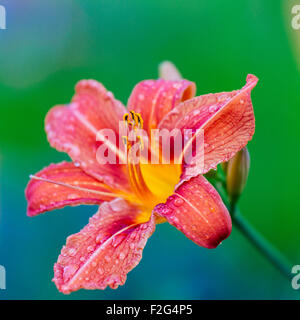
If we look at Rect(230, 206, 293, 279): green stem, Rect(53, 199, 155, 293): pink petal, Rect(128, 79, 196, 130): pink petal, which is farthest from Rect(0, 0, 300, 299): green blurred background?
Rect(53, 199, 155, 293): pink petal

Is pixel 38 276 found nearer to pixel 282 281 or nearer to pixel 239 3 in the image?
pixel 282 281

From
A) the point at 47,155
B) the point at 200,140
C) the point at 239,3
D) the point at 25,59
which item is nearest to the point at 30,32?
the point at 25,59

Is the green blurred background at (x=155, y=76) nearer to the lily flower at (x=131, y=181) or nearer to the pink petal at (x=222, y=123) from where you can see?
the lily flower at (x=131, y=181)

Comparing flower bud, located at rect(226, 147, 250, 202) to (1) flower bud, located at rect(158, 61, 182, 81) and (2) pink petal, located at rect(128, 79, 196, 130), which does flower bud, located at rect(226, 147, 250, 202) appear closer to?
(2) pink petal, located at rect(128, 79, 196, 130)

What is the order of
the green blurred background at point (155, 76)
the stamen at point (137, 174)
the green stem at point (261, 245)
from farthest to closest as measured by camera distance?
the green blurred background at point (155, 76)
the green stem at point (261, 245)
the stamen at point (137, 174)

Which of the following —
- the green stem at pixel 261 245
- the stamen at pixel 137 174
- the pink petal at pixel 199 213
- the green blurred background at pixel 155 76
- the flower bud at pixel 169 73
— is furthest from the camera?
the green blurred background at pixel 155 76

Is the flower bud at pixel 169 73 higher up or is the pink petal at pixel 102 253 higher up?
the flower bud at pixel 169 73

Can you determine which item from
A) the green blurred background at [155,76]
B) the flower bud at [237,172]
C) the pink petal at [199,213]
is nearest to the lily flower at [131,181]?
the pink petal at [199,213]

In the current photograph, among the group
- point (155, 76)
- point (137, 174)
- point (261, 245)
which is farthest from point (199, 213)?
point (155, 76)
